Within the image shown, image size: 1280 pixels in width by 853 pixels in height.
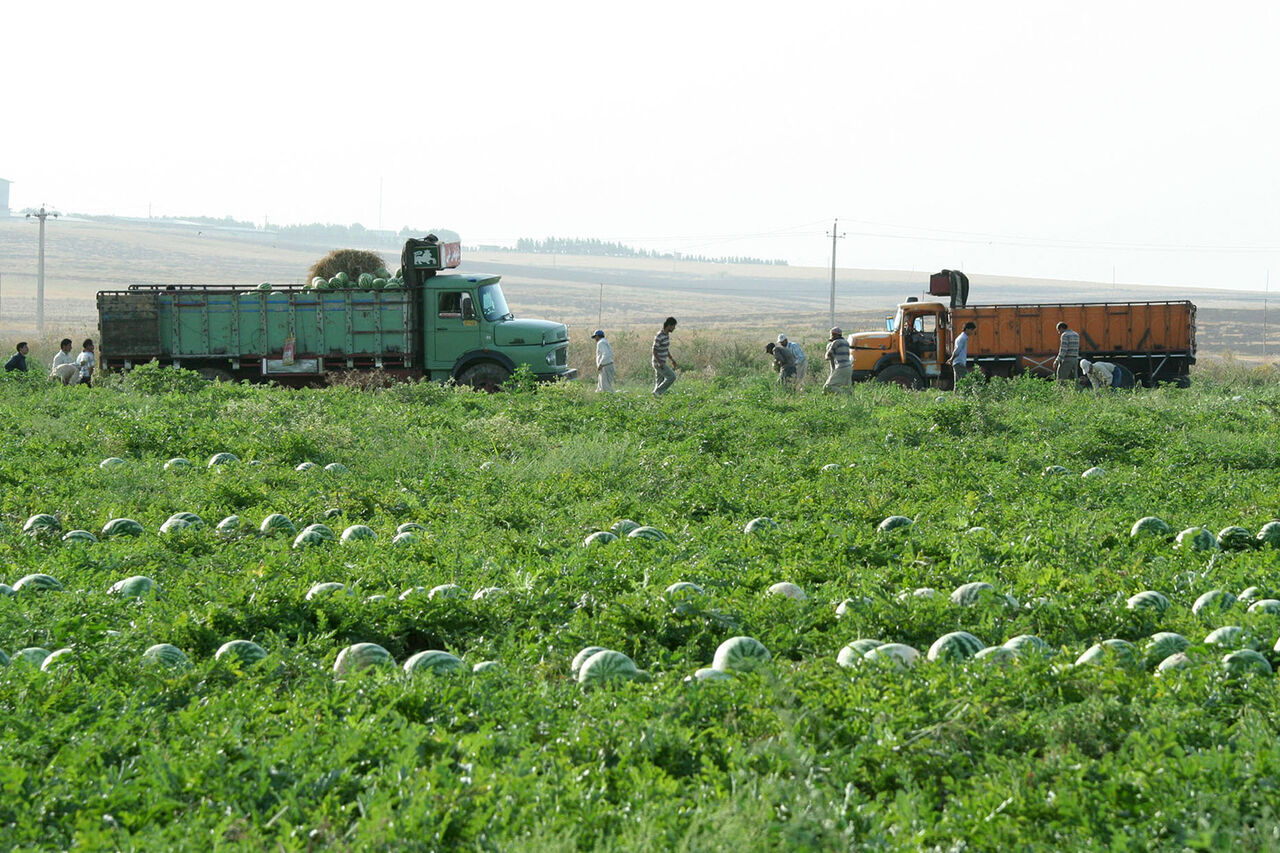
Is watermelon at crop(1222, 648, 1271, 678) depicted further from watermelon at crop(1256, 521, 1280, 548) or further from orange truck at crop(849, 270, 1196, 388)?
orange truck at crop(849, 270, 1196, 388)

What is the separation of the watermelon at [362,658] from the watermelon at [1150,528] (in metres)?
4.99

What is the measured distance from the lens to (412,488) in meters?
10.0

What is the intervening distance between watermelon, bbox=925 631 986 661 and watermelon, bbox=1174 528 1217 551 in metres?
2.78

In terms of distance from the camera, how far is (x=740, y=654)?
5285 mm

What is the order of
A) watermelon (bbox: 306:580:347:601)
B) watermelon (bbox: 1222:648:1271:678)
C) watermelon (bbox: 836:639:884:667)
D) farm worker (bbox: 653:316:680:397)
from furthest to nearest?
farm worker (bbox: 653:316:680:397) → watermelon (bbox: 306:580:347:601) → watermelon (bbox: 836:639:884:667) → watermelon (bbox: 1222:648:1271:678)

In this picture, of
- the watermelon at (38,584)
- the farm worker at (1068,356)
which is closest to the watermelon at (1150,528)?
the watermelon at (38,584)

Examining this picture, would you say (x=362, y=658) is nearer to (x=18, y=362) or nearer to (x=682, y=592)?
(x=682, y=592)

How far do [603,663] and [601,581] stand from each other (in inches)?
55.9

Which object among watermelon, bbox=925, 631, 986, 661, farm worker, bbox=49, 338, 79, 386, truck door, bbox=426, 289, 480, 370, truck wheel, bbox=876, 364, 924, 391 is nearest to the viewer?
watermelon, bbox=925, 631, 986, 661

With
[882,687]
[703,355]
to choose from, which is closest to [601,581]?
[882,687]

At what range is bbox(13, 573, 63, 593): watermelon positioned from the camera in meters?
6.55

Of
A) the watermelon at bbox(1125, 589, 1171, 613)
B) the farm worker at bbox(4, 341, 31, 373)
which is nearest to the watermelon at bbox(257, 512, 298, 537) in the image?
the watermelon at bbox(1125, 589, 1171, 613)

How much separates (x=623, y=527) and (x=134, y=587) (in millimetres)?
3144

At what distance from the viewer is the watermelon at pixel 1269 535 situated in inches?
317
